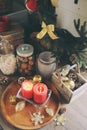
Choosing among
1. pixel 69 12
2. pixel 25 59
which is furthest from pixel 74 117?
pixel 69 12

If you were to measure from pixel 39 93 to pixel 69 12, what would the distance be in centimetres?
47

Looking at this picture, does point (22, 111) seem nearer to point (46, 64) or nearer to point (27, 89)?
point (27, 89)

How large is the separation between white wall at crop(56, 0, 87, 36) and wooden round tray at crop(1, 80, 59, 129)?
357mm

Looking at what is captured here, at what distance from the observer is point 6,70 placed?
1009mm

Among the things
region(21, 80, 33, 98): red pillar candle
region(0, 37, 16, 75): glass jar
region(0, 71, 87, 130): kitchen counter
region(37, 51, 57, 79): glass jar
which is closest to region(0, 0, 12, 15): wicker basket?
region(0, 37, 16, 75): glass jar

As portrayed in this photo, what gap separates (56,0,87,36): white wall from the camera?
96 centimetres

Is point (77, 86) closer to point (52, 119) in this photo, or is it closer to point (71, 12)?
point (52, 119)

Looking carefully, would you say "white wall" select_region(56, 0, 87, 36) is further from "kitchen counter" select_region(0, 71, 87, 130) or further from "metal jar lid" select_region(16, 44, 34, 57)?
"kitchen counter" select_region(0, 71, 87, 130)

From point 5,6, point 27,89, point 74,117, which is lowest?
point 74,117

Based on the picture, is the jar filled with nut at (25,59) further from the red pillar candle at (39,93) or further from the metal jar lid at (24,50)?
the red pillar candle at (39,93)

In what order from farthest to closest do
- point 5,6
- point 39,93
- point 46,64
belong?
point 5,6 < point 46,64 < point 39,93

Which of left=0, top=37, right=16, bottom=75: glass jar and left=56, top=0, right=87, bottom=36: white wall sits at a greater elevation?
left=56, top=0, right=87, bottom=36: white wall

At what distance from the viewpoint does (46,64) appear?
95 cm

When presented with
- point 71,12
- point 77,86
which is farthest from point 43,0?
point 77,86
